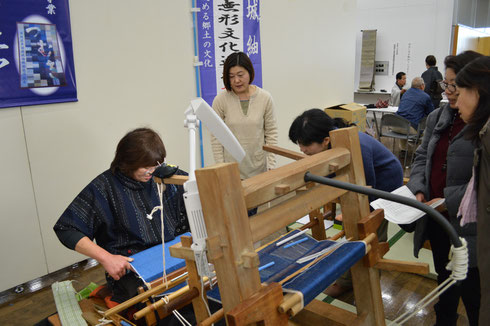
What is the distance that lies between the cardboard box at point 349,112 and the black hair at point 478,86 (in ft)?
12.8

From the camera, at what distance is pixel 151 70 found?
296 cm

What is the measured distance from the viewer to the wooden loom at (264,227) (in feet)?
2.59

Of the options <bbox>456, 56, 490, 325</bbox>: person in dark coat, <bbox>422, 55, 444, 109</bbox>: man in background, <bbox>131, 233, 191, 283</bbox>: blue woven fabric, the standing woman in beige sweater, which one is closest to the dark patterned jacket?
<bbox>131, 233, 191, 283</bbox>: blue woven fabric

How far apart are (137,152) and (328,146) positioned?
0.85 metres

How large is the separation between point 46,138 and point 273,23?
261cm

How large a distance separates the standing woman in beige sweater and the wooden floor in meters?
1.07

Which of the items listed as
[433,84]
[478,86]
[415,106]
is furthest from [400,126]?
[478,86]

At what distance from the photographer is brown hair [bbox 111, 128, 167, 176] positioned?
1584 mm

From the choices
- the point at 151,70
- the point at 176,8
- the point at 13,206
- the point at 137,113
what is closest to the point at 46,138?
the point at 13,206

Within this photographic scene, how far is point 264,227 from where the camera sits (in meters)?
0.92

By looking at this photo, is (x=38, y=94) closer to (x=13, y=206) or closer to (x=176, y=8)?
(x=13, y=206)

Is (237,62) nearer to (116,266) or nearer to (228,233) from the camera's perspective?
(116,266)

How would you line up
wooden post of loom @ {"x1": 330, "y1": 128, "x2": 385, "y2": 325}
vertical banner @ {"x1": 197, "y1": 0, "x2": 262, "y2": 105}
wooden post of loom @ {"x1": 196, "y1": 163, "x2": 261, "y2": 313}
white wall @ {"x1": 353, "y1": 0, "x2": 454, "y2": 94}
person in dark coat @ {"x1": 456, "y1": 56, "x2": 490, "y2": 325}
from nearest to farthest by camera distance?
wooden post of loom @ {"x1": 196, "y1": 163, "x2": 261, "y2": 313} < person in dark coat @ {"x1": 456, "y1": 56, "x2": 490, "y2": 325} < wooden post of loom @ {"x1": 330, "y1": 128, "x2": 385, "y2": 325} < vertical banner @ {"x1": 197, "y1": 0, "x2": 262, "y2": 105} < white wall @ {"x1": 353, "y1": 0, "x2": 454, "y2": 94}

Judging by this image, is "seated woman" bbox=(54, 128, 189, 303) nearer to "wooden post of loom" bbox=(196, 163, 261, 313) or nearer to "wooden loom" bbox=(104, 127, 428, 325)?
"wooden loom" bbox=(104, 127, 428, 325)
